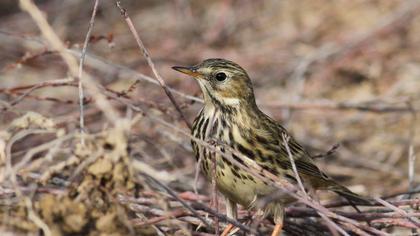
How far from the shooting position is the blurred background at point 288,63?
275 inches

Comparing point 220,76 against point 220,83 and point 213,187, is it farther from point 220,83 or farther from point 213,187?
point 213,187

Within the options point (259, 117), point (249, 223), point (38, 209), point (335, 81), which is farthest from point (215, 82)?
point (335, 81)

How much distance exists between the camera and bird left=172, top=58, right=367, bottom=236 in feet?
13.9

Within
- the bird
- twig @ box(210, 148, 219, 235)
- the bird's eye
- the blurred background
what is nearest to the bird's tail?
the bird

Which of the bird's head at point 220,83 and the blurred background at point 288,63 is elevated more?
the blurred background at point 288,63

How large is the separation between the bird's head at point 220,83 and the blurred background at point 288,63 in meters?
1.44

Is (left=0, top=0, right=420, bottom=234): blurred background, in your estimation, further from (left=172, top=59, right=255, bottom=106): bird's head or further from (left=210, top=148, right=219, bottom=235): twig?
(left=210, top=148, right=219, bottom=235): twig

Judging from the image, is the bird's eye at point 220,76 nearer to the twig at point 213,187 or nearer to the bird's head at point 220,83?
the bird's head at point 220,83

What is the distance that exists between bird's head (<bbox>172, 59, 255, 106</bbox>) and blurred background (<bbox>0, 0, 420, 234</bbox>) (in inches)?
56.7

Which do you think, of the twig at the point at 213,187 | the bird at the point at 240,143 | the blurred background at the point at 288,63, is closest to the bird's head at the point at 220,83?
the bird at the point at 240,143

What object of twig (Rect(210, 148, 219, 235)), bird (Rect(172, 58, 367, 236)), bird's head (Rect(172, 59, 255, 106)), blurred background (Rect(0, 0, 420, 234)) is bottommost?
twig (Rect(210, 148, 219, 235))

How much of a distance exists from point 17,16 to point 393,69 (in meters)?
3.99

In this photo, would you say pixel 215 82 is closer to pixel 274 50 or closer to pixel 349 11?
pixel 274 50

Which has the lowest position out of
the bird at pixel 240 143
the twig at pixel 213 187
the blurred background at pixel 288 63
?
the twig at pixel 213 187
